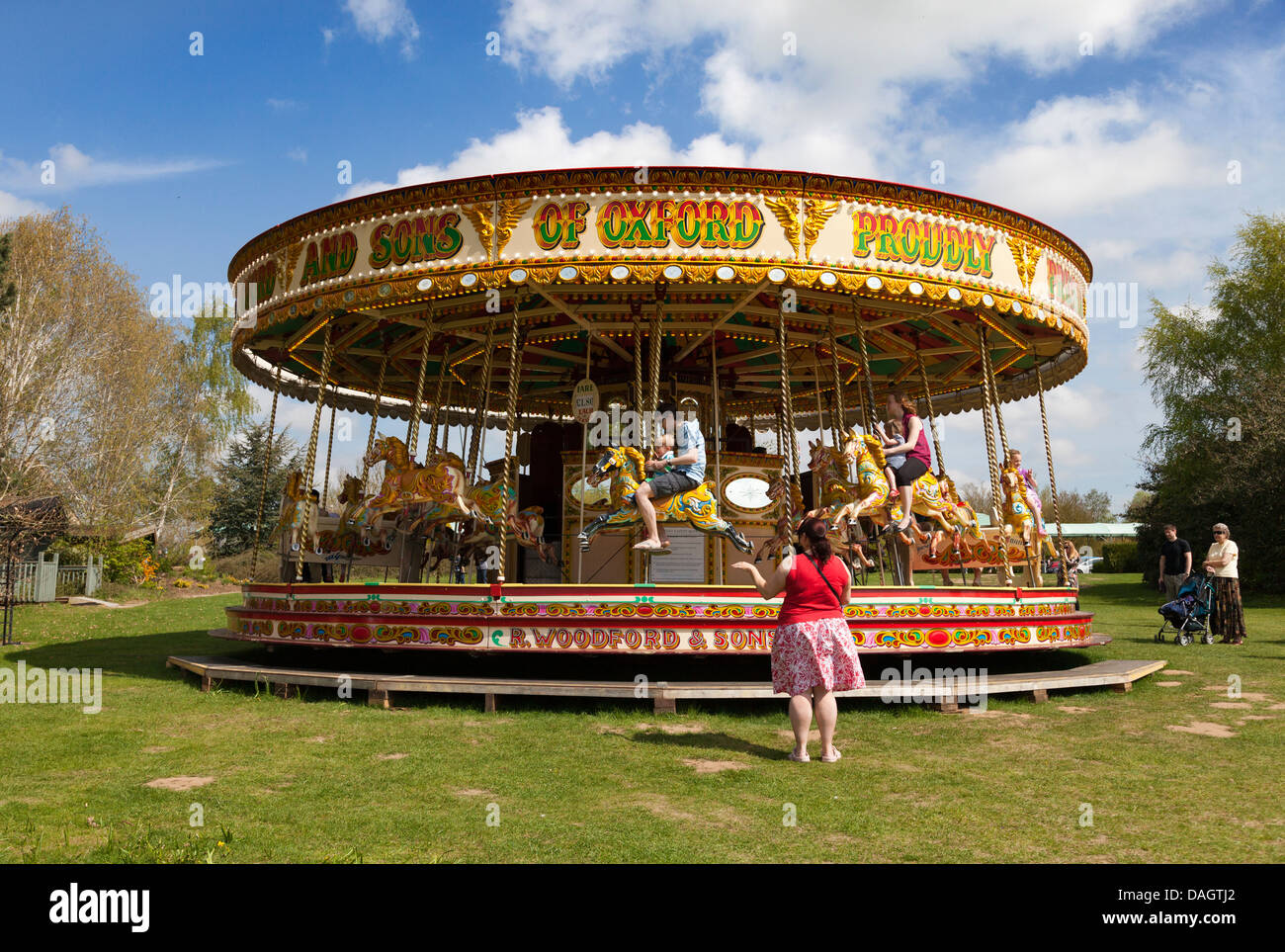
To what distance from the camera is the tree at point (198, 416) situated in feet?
130

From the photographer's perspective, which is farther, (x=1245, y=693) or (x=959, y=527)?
(x=959, y=527)

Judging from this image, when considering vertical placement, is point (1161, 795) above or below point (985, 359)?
below

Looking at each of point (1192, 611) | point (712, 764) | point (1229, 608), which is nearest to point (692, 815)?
point (712, 764)

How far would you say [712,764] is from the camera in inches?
269

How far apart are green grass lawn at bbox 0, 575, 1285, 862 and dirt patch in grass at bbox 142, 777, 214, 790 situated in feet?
0.27

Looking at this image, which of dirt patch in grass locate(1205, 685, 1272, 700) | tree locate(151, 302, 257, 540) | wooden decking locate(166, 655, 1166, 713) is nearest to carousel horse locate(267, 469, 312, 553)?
wooden decking locate(166, 655, 1166, 713)

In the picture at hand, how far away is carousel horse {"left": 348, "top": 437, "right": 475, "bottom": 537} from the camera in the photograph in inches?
433

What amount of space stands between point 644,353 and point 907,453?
5.18 m

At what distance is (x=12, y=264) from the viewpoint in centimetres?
3100

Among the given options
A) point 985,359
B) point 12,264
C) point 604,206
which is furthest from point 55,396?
point 985,359

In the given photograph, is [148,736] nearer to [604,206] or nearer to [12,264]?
[604,206]

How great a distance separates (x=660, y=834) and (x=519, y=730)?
3037 millimetres

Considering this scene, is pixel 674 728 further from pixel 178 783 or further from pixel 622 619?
pixel 178 783

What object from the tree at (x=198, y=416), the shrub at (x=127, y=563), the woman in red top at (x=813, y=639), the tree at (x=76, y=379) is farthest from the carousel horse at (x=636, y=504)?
the tree at (x=198, y=416)
